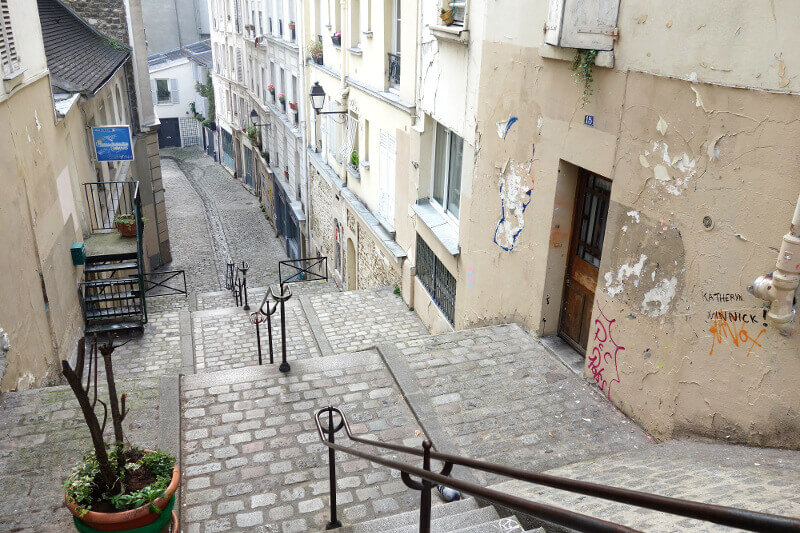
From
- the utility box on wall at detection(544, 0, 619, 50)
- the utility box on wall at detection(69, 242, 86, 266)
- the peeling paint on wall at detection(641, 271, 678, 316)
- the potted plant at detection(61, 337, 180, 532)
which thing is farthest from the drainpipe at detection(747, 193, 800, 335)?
the utility box on wall at detection(69, 242, 86, 266)

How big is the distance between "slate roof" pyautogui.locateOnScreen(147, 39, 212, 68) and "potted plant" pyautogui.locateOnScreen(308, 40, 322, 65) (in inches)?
913

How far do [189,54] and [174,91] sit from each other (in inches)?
109

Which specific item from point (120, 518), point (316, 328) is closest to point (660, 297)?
point (120, 518)

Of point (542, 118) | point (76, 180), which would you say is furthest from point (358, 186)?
point (542, 118)

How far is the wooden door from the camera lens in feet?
21.0

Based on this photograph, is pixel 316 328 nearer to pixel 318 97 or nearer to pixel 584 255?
pixel 584 255

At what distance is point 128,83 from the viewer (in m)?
19.7

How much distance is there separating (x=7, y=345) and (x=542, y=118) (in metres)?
6.01

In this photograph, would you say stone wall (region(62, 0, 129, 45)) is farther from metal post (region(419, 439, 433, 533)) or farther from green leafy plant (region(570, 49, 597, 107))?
metal post (region(419, 439, 433, 533))

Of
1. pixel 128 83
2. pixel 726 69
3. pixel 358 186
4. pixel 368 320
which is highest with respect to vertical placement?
pixel 726 69

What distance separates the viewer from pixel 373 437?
19.0 feet

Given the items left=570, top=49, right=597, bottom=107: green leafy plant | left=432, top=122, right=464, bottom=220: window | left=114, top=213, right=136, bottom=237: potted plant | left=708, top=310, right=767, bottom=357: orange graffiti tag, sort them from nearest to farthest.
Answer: left=708, top=310, right=767, bottom=357: orange graffiti tag
left=570, top=49, right=597, bottom=107: green leafy plant
left=432, top=122, right=464, bottom=220: window
left=114, top=213, right=136, bottom=237: potted plant

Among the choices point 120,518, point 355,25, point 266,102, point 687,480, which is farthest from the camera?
point 266,102

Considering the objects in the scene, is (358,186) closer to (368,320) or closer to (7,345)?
(368,320)
